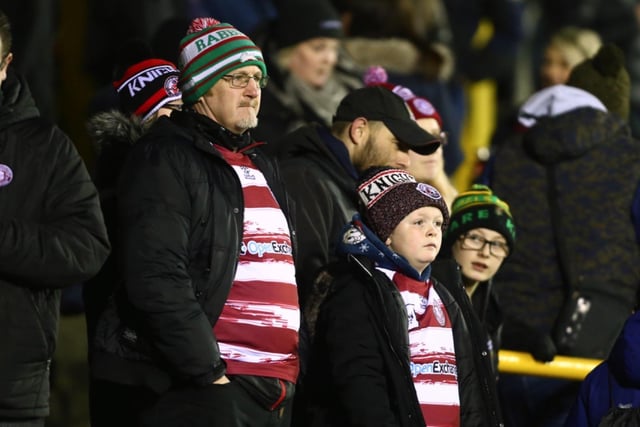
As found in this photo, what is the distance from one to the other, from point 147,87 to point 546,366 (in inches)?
86.9

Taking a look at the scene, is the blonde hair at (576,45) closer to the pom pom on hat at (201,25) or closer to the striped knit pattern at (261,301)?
the pom pom on hat at (201,25)

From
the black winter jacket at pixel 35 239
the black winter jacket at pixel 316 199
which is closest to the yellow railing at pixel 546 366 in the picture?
the black winter jacket at pixel 316 199

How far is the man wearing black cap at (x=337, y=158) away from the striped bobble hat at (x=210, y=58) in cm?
87

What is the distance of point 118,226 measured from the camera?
18.9 feet

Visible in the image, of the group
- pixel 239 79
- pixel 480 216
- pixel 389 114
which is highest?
pixel 239 79

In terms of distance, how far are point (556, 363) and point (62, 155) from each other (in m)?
2.74

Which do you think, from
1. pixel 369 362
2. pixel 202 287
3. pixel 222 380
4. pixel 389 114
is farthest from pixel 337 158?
pixel 222 380

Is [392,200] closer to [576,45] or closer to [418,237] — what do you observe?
[418,237]

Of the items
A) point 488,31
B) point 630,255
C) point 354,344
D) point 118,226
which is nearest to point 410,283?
point 354,344

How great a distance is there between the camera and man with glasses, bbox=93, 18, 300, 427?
5.54 metres

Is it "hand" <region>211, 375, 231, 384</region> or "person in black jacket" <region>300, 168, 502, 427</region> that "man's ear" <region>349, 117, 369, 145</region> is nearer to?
"person in black jacket" <region>300, 168, 502, 427</region>

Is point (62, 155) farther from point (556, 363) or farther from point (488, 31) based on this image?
point (488, 31)

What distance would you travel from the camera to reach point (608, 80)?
8.52 m

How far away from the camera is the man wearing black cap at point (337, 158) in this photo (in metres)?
6.82
